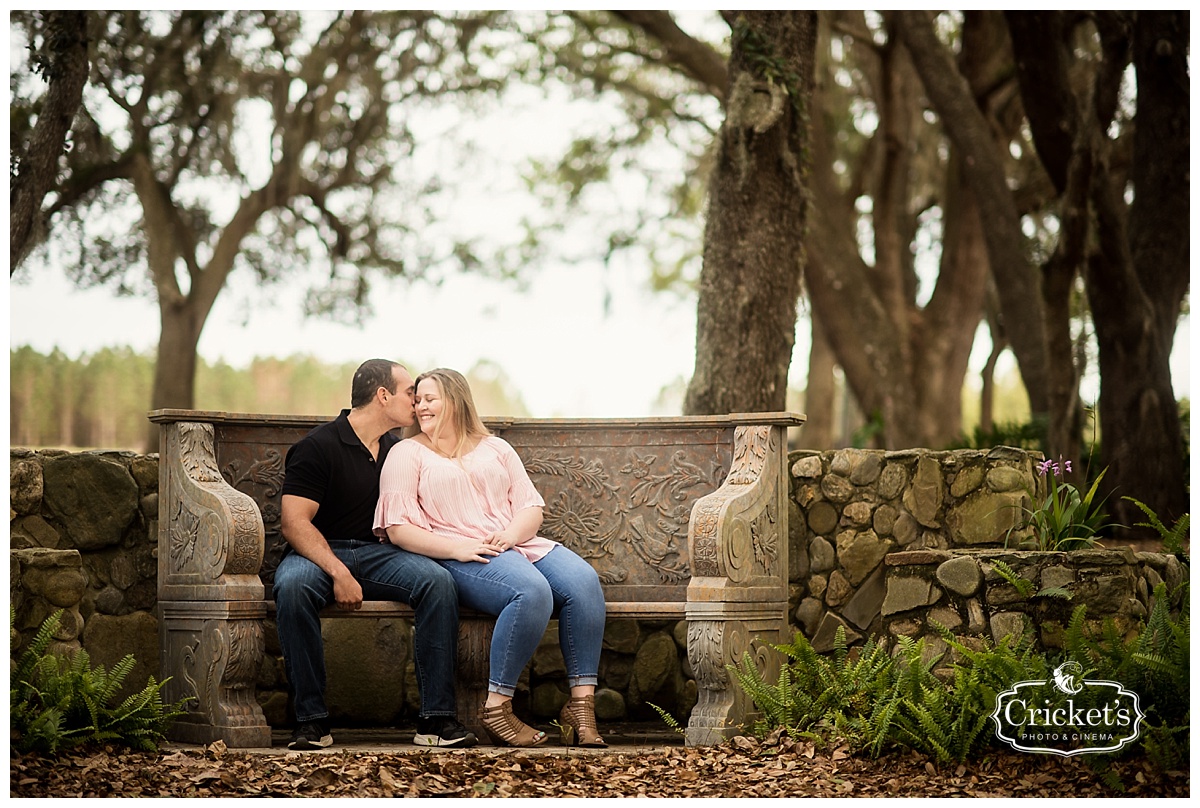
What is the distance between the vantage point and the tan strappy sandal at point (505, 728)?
13.7 feet

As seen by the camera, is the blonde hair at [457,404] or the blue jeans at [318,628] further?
the blonde hair at [457,404]

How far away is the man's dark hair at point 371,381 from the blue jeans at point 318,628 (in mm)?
689

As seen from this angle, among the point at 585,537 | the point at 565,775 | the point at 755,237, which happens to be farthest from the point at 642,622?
the point at 755,237

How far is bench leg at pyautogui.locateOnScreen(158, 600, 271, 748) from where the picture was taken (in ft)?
13.8

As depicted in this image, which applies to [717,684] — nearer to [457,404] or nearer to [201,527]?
[457,404]

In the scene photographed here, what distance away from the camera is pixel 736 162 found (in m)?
7.14

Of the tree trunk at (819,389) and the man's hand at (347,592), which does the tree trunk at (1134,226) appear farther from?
the tree trunk at (819,389)

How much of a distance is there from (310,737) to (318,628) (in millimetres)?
360

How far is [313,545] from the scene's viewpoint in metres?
4.34

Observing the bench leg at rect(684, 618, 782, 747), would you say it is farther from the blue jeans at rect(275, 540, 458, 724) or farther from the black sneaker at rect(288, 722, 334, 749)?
the black sneaker at rect(288, 722, 334, 749)

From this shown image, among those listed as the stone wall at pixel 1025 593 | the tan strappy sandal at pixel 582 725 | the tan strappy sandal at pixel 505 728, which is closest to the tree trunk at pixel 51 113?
the tan strappy sandal at pixel 505 728

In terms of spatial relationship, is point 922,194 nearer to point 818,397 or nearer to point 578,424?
point 818,397

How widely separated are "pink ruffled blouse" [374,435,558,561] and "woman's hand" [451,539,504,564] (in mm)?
52

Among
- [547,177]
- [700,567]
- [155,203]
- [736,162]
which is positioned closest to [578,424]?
[700,567]
